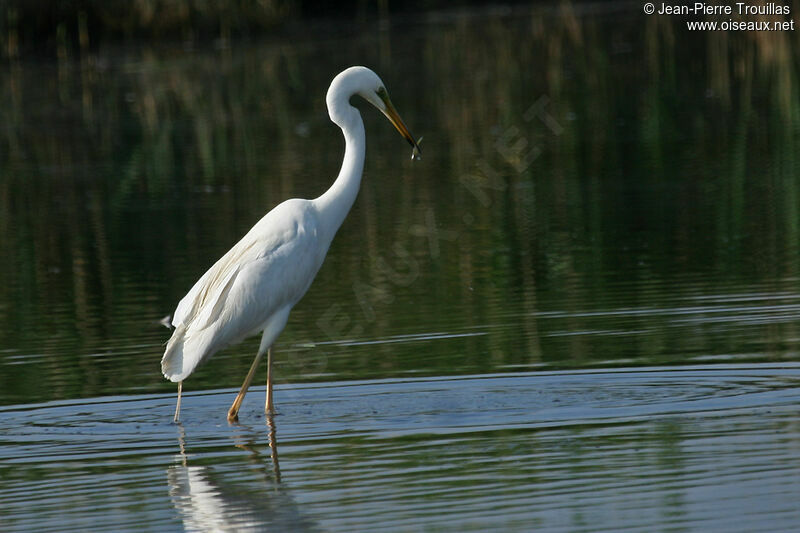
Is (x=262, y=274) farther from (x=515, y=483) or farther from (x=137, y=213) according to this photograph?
(x=137, y=213)

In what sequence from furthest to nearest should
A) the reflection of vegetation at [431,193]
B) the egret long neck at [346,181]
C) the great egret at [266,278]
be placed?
the reflection of vegetation at [431,193]
the egret long neck at [346,181]
the great egret at [266,278]

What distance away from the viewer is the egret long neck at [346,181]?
8586 millimetres

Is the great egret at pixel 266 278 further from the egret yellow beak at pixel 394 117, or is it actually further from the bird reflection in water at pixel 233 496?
the bird reflection in water at pixel 233 496

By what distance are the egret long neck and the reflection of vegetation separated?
3.19ft

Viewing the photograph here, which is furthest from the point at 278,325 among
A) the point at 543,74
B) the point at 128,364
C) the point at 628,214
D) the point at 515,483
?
the point at 543,74

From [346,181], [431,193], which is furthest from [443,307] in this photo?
[431,193]

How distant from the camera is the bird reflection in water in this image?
589 centimetres

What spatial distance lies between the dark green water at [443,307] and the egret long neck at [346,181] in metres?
0.97

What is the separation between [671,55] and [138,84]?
9.07 metres

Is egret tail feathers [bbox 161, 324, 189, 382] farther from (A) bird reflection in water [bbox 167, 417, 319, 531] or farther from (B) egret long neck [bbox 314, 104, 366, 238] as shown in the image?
(B) egret long neck [bbox 314, 104, 366, 238]

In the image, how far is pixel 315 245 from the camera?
8469mm

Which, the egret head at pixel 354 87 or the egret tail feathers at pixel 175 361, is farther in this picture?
the egret head at pixel 354 87

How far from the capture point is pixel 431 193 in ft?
51.1

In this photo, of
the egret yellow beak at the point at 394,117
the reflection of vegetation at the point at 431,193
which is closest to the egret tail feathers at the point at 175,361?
the reflection of vegetation at the point at 431,193
